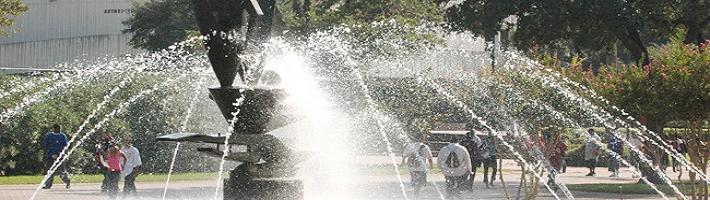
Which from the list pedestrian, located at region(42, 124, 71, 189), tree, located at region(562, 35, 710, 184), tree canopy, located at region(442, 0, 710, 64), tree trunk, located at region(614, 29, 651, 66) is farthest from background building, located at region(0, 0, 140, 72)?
tree, located at region(562, 35, 710, 184)

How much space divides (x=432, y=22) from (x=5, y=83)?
13176mm

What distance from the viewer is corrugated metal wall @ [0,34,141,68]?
66.6m

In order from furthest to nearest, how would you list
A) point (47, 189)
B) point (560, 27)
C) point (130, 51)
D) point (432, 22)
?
1. point (130, 51)
2. point (432, 22)
3. point (560, 27)
4. point (47, 189)

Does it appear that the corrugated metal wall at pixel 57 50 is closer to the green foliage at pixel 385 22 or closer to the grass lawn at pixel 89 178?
the green foliage at pixel 385 22

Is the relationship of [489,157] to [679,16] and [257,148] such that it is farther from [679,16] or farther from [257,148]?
[257,148]

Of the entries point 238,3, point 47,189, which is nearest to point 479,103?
point 47,189

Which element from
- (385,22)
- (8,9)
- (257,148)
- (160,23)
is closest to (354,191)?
(257,148)

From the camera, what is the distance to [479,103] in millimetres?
37656

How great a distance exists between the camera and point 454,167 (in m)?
22.4

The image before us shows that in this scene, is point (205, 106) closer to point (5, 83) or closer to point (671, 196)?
point (5, 83)

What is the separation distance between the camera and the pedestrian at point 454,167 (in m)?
22.5

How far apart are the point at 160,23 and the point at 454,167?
132ft

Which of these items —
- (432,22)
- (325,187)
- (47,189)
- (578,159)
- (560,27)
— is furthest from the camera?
(578,159)

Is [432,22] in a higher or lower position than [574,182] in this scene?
higher
